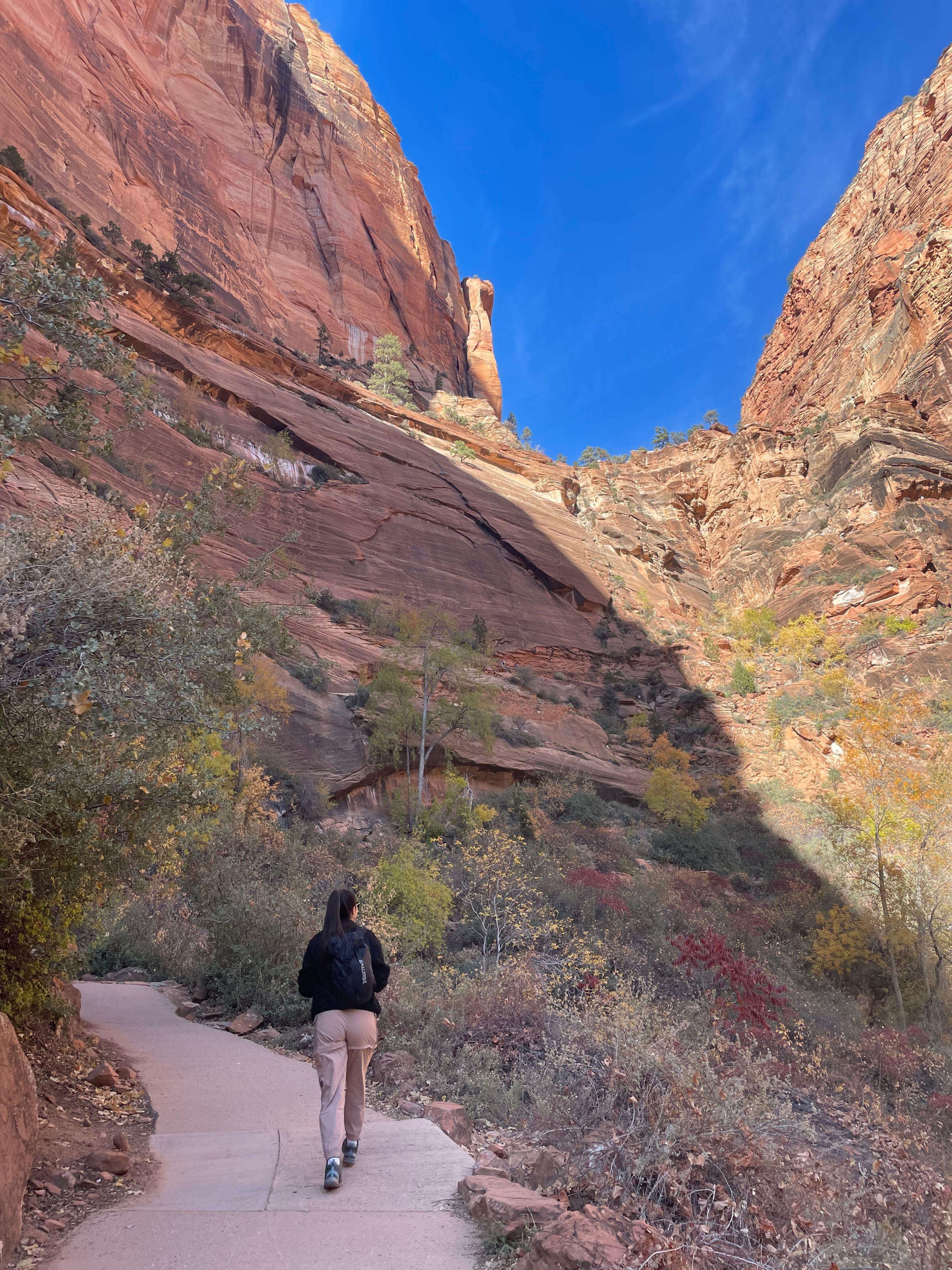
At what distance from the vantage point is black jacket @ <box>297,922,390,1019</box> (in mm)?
3502

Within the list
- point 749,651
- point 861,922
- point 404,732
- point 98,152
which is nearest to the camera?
point 861,922

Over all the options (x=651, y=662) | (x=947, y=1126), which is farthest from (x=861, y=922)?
(x=651, y=662)

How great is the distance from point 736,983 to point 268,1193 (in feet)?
26.5

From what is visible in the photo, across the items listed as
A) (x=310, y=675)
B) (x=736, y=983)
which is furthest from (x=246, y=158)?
(x=736, y=983)

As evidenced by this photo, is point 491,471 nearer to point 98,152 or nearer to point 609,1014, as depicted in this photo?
point 98,152

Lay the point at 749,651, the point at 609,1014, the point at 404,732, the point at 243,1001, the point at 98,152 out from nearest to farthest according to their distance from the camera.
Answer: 1. the point at 609,1014
2. the point at 243,1001
3. the point at 404,732
4. the point at 98,152
5. the point at 749,651

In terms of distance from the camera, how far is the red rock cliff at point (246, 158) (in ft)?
116

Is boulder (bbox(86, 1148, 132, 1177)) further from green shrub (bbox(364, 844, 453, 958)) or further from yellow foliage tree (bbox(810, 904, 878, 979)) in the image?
yellow foliage tree (bbox(810, 904, 878, 979))

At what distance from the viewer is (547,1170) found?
318cm

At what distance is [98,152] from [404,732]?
38.9m

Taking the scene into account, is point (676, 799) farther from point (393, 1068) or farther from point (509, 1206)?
point (509, 1206)

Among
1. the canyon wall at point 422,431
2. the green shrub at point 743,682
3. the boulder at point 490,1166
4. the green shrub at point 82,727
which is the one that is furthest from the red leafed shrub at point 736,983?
the green shrub at point 743,682

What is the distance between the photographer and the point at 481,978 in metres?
7.42

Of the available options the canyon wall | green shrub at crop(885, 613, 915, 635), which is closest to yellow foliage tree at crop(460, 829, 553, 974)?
the canyon wall
